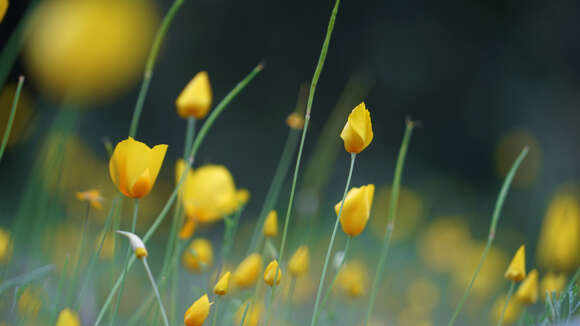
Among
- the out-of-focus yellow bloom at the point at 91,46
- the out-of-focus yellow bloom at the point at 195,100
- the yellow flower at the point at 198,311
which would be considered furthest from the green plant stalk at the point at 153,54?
the out-of-focus yellow bloom at the point at 91,46

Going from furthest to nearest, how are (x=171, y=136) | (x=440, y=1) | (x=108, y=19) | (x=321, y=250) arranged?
1. (x=440, y=1)
2. (x=171, y=136)
3. (x=108, y=19)
4. (x=321, y=250)

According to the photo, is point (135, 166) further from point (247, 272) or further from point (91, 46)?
point (91, 46)

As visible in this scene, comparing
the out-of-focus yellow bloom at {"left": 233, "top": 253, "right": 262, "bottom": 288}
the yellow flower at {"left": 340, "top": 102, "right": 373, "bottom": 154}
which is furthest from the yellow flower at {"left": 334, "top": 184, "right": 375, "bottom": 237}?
the out-of-focus yellow bloom at {"left": 233, "top": 253, "right": 262, "bottom": 288}

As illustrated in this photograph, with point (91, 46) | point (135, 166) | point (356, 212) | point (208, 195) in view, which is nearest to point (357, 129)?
point (356, 212)

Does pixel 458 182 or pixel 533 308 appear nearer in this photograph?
pixel 533 308

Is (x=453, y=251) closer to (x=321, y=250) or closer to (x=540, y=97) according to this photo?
(x=321, y=250)

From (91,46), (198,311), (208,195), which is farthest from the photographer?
(91,46)

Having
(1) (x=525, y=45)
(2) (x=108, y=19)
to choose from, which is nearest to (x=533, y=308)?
(1) (x=525, y=45)
